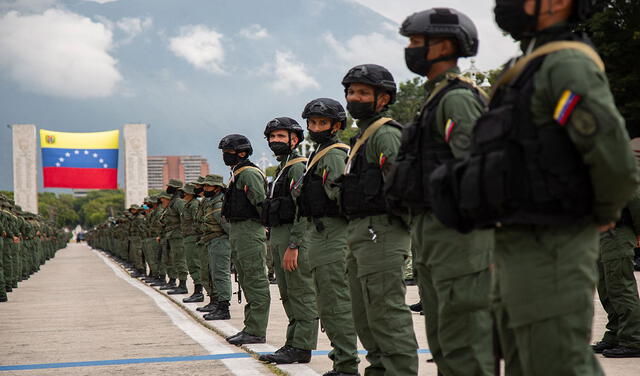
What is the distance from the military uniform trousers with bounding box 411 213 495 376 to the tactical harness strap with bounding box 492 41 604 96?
104cm

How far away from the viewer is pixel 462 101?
3924 mm

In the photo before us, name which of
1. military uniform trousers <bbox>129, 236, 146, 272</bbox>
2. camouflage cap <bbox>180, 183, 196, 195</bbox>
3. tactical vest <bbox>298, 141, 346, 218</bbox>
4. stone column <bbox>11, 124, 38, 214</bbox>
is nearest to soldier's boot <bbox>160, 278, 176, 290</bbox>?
camouflage cap <bbox>180, 183, 196, 195</bbox>

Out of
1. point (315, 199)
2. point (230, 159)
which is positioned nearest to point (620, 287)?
point (315, 199)

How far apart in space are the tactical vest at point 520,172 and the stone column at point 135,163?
60.8 metres

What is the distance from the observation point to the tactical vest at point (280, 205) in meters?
7.65

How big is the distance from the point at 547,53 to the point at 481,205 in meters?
0.61

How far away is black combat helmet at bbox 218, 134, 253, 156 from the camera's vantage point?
9728 mm

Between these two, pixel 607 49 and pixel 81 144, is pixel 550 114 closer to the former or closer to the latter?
pixel 607 49

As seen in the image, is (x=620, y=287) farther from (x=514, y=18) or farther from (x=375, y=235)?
(x=514, y=18)

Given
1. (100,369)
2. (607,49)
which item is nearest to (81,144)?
(607,49)

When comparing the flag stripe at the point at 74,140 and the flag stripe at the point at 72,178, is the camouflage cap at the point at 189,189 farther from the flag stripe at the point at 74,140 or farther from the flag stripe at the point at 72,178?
the flag stripe at the point at 74,140

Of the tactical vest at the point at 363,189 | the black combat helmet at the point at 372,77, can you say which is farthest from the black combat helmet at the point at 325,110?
the tactical vest at the point at 363,189

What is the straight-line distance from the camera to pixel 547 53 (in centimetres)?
297

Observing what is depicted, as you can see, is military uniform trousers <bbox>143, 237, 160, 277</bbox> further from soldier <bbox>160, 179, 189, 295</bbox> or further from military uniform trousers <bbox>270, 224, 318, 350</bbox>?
military uniform trousers <bbox>270, 224, 318, 350</bbox>
